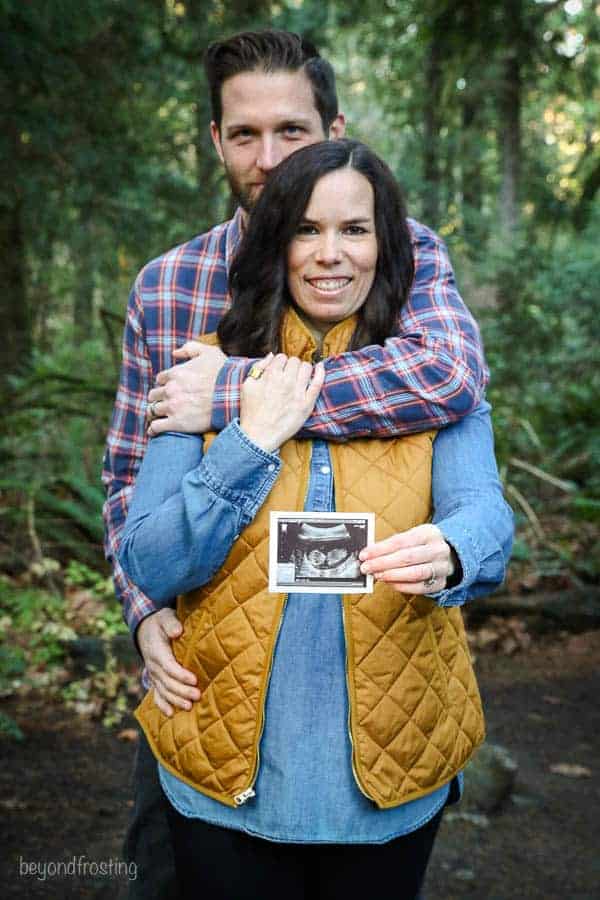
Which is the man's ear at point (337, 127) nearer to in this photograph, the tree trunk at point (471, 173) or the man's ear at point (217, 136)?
the man's ear at point (217, 136)

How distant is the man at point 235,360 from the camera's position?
2.02 m

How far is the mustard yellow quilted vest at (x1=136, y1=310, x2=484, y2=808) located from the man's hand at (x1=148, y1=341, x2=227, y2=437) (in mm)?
60

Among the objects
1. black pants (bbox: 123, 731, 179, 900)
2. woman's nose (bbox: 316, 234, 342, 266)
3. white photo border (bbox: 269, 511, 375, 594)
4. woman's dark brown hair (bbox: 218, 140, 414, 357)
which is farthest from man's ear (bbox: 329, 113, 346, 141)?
black pants (bbox: 123, 731, 179, 900)

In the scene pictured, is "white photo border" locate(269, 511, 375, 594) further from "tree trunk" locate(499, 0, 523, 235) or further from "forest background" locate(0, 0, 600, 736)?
"tree trunk" locate(499, 0, 523, 235)

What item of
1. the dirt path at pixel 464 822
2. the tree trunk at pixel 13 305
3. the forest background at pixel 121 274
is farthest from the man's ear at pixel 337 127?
the tree trunk at pixel 13 305

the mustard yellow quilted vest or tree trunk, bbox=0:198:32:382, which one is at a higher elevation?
tree trunk, bbox=0:198:32:382

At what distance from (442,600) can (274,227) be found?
3.04ft

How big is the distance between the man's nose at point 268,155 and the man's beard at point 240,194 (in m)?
0.09

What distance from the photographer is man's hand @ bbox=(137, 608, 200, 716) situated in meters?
1.99

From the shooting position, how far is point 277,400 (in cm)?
195

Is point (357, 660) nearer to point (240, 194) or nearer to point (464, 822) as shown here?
point (240, 194)

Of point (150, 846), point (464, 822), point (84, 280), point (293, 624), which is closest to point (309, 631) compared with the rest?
point (293, 624)

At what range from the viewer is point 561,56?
28.6 feet

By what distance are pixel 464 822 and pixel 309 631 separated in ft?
9.62
